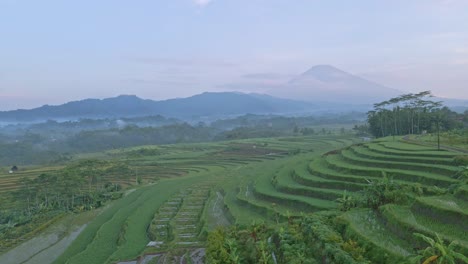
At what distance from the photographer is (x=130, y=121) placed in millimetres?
194500

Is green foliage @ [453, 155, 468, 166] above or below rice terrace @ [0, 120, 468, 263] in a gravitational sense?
above

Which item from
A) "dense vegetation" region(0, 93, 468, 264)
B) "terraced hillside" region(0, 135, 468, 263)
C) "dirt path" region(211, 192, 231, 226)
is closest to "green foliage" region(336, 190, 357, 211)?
"dense vegetation" region(0, 93, 468, 264)

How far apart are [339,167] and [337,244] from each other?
1225cm

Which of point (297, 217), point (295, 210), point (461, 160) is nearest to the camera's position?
point (297, 217)

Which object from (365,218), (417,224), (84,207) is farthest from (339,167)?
(84,207)

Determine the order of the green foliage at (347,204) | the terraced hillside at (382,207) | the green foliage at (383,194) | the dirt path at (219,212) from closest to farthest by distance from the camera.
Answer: the terraced hillside at (382,207) < the green foliage at (383,194) < the green foliage at (347,204) < the dirt path at (219,212)

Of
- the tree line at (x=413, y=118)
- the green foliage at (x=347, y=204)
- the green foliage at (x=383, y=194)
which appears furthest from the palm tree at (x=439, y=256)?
the tree line at (x=413, y=118)

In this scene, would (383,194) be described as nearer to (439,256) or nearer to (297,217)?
(297,217)

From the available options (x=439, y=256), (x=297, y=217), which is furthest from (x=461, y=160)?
(x=439, y=256)

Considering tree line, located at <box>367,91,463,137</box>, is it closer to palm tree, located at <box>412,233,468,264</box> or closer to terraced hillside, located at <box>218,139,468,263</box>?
terraced hillside, located at <box>218,139,468,263</box>

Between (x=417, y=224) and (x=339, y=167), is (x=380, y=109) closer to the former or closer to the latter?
(x=339, y=167)

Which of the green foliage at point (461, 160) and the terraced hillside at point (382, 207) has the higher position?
the green foliage at point (461, 160)

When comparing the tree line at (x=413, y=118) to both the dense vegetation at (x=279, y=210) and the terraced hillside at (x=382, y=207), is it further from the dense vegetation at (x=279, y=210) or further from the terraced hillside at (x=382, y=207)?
the terraced hillside at (x=382, y=207)

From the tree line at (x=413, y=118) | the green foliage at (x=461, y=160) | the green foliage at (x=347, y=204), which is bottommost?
the green foliage at (x=347, y=204)
